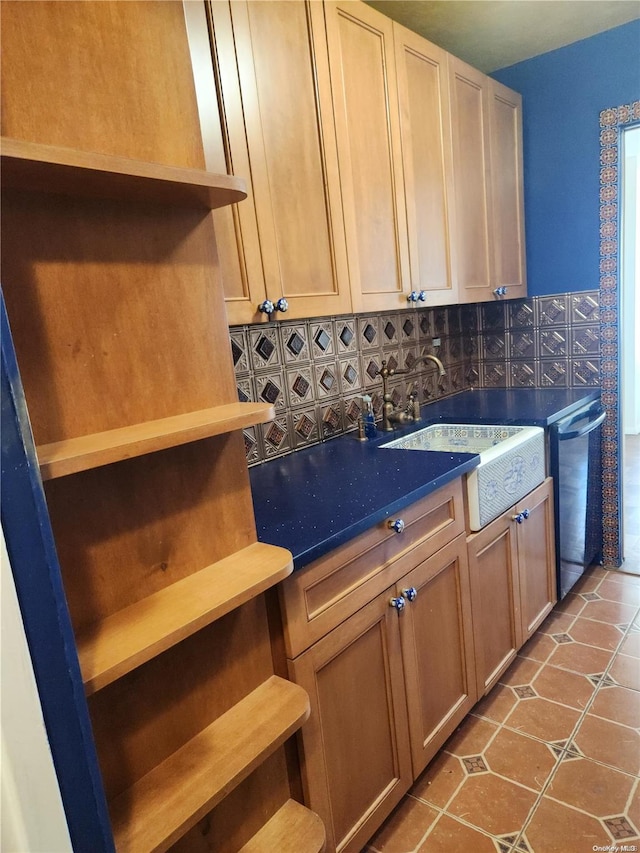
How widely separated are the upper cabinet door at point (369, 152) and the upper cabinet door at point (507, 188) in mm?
792

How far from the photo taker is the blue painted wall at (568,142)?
2352 mm

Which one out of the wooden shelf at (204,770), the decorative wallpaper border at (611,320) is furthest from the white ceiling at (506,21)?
the wooden shelf at (204,770)

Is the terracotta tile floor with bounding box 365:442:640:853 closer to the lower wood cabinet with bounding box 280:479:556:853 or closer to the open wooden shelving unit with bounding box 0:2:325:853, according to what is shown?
the lower wood cabinet with bounding box 280:479:556:853

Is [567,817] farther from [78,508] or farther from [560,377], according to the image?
[560,377]

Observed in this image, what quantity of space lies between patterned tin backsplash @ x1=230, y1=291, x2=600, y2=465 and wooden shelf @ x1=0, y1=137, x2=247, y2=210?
90cm

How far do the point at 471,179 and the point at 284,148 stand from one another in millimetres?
1132

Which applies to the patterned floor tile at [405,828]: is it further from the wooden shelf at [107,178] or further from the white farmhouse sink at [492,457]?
the wooden shelf at [107,178]

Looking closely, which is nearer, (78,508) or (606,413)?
(78,508)

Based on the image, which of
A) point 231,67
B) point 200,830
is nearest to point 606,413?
point 231,67

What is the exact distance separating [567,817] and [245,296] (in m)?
1.62

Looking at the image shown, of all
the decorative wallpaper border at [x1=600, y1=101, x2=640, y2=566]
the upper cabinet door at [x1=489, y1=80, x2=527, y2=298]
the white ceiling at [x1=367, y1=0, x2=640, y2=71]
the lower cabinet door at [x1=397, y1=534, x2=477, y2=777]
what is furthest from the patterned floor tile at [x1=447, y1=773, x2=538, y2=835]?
the white ceiling at [x1=367, y1=0, x2=640, y2=71]

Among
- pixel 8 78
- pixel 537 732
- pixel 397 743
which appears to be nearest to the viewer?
pixel 8 78

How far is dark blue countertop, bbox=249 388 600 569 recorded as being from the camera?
117cm

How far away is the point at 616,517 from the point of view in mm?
2688
